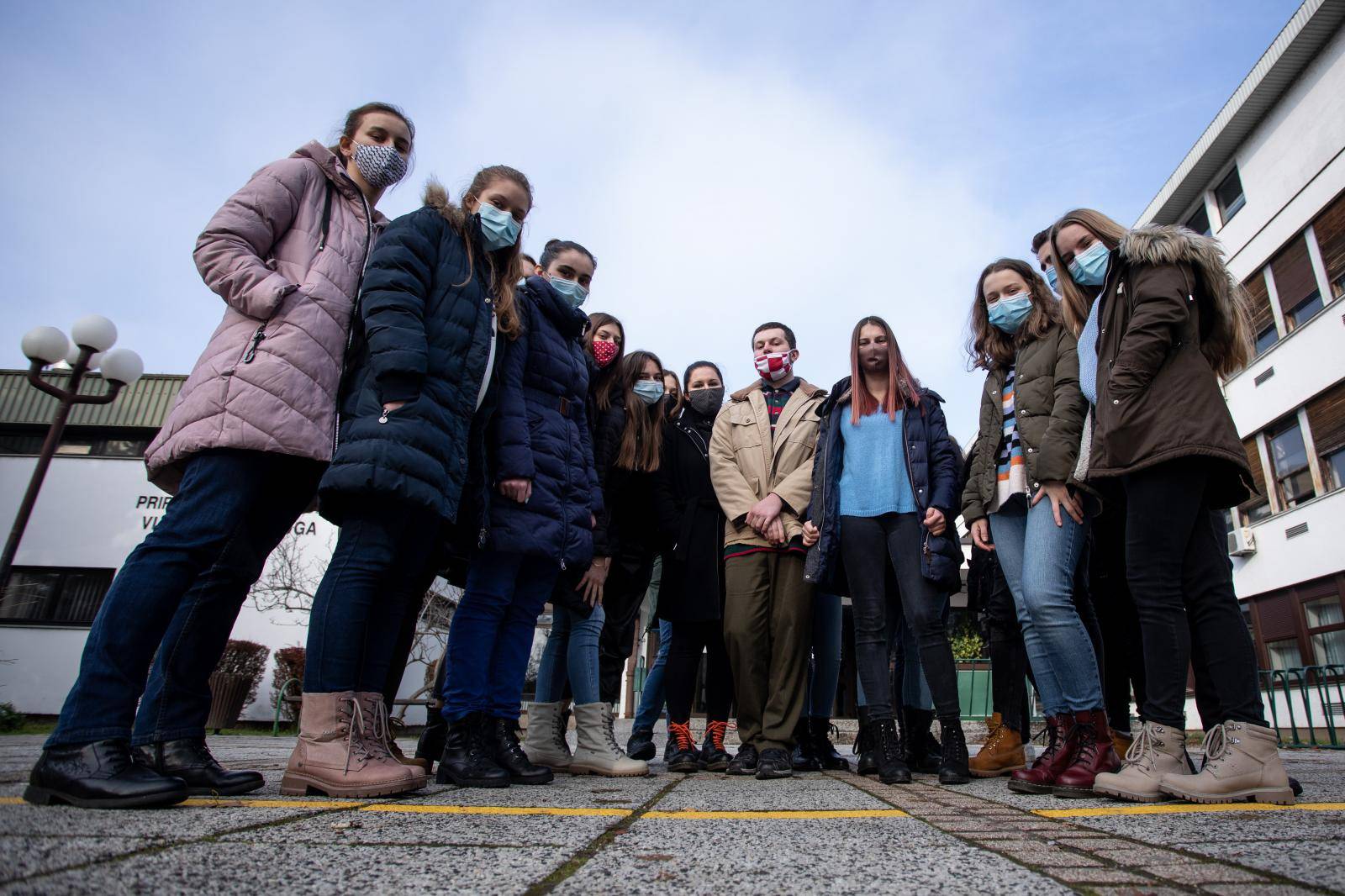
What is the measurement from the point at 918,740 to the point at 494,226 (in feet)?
10.4

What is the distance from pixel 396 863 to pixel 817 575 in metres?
2.47

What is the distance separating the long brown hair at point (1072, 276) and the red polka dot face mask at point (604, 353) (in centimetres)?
208

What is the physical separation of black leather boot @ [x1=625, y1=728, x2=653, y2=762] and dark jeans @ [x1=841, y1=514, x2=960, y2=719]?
70.0 inches

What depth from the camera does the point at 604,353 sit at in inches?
162

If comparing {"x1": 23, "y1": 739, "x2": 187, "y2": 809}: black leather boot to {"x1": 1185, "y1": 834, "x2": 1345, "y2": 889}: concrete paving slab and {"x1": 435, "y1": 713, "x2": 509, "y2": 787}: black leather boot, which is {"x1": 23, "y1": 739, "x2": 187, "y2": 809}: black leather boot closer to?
{"x1": 435, "y1": 713, "x2": 509, "y2": 787}: black leather boot

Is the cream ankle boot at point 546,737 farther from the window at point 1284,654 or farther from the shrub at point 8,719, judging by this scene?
the window at point 1284,654

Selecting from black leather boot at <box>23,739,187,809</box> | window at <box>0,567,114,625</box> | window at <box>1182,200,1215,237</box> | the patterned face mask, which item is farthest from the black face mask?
window at <box>1182,200,1215,237</box>

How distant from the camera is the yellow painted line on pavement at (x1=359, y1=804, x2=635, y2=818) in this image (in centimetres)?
181

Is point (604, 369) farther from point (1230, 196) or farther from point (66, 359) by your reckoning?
point (1230, 196)

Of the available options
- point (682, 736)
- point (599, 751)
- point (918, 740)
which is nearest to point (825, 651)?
point (918, 740)

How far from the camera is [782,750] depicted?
330 centimetres

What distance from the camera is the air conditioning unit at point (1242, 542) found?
54.6 ft

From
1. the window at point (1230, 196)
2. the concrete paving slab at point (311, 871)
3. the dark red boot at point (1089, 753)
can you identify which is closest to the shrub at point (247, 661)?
the dark red boot at point (1089, 753)

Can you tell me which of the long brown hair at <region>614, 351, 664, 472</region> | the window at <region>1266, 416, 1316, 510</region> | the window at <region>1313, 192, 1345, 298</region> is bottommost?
the long brown hair at <region>614, 351, 664, 472</region>
